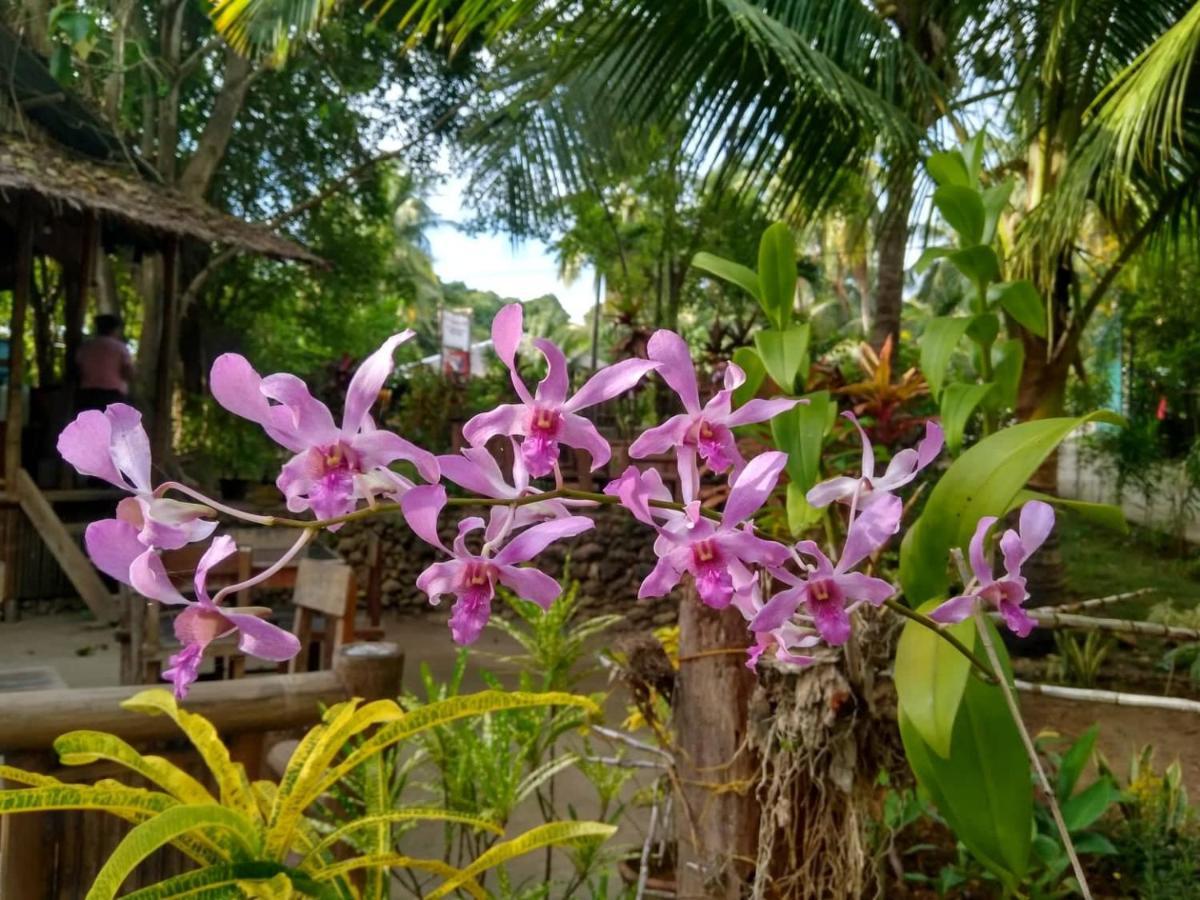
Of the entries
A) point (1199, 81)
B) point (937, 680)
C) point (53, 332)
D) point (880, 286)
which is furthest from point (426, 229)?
point (937, 680)

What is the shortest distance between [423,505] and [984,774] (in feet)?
1.53

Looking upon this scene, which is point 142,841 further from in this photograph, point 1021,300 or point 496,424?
point 1021,300

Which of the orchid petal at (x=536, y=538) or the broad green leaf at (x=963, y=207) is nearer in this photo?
the orchid petal at (x=536, y=538)

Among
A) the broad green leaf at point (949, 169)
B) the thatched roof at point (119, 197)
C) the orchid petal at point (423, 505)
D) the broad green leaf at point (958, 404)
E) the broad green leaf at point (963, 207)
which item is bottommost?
the orchid petal at point (423, 505)

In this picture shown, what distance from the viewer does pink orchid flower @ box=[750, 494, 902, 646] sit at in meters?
0.43

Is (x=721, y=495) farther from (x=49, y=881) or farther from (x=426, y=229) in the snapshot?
(x=426, y=229)

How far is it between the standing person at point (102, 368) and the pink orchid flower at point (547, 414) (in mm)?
5811

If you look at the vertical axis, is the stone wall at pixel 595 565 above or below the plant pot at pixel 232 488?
below

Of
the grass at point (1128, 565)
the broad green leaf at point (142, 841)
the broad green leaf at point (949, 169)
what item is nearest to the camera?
the broad green leaf at point (142, 841)

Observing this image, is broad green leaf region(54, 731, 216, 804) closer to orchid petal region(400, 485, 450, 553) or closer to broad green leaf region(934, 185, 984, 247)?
orchid petal region(400, 485, 450, 553)

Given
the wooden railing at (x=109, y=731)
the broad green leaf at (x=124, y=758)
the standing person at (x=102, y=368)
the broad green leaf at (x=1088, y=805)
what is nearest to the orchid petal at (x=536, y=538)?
the broad green leaf at (x=124, y=758)

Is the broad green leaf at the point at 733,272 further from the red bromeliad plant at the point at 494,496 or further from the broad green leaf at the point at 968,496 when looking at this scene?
the red bromeliad plant at the point at 494,496

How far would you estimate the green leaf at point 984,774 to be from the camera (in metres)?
0.62

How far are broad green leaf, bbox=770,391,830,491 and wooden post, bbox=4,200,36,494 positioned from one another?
549 cm
